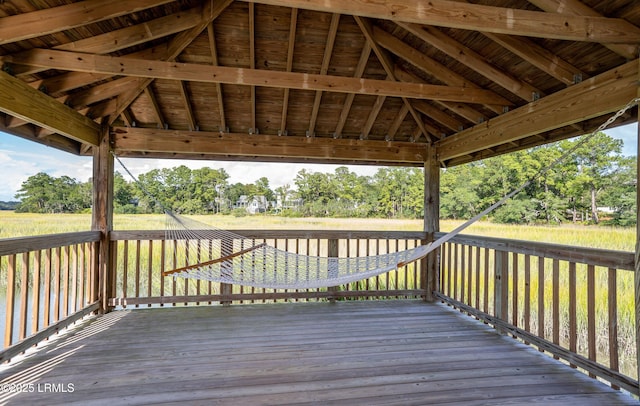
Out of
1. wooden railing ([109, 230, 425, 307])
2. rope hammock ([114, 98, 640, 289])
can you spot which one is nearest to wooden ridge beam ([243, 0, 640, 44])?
rope hammock ([114, 98, 640, 289])

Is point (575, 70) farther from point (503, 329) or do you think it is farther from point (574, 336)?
point (503, 329)

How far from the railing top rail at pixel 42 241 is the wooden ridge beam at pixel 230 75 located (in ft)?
4.09

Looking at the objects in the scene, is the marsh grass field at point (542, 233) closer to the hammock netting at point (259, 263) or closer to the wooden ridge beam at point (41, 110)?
the hammock netting at point (259, 263)

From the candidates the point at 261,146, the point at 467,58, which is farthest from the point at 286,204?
the point at 467,58

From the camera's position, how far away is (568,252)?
2312 mm

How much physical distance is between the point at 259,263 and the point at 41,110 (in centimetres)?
221

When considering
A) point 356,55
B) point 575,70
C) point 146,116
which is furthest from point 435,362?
point 146,116

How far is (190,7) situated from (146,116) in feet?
4.92

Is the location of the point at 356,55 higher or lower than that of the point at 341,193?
higher

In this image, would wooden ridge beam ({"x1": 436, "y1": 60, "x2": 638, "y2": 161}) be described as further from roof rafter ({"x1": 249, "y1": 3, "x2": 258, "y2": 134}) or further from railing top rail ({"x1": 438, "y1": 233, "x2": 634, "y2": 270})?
roof rafter ({"x1": 249, "y1": 3, "x2": 258, "y2": 134})

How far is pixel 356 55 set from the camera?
11.3ft

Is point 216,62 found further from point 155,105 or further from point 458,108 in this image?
point 458,108

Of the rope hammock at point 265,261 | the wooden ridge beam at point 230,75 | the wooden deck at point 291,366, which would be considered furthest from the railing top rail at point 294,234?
the wooden ridge beam at point 230,75

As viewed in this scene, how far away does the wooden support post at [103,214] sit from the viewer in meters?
3.36
